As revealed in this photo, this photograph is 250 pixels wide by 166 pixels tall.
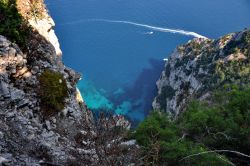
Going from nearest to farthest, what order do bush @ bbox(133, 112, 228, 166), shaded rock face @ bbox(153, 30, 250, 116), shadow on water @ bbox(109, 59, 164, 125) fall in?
bush @ bbox(133, 112, 228, 166) → shaded rock face @ bbox(153, 30, 250, 116) → shadow on water @ bbox(109, 59, 164, 125)

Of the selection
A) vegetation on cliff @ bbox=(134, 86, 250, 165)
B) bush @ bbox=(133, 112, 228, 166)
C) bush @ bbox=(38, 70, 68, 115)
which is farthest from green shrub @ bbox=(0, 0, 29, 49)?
vegetation on cliff @ bbox=(134, 86, 250, 165)

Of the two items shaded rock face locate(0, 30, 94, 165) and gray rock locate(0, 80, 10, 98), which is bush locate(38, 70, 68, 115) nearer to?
shaded rock face locate(0, 30, 94, 165)

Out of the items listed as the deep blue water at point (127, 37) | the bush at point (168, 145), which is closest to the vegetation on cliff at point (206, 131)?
the bush at point (168, 145)

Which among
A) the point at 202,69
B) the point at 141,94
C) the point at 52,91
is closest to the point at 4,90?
the point at 52,91

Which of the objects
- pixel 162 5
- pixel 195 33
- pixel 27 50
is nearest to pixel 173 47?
pixel 195 33

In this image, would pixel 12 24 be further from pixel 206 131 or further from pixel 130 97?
pixel 130 97

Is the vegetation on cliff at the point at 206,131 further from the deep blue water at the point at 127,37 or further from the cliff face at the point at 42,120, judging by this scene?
the deep blue water at the point at 127,37

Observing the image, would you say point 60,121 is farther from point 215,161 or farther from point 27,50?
point 215,161
